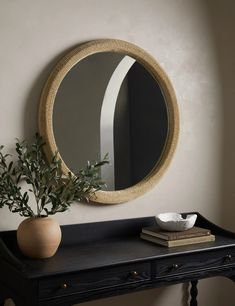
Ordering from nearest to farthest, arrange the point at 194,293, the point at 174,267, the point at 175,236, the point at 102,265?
the point at 102,265, the point at 174,267, the point at 175,236, the point at 194,293

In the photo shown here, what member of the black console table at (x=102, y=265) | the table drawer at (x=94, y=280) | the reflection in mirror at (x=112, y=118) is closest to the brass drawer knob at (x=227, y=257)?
the black console table at (x=102, y=265)

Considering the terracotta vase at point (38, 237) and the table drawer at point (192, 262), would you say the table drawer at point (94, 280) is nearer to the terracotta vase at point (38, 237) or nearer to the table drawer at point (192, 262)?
the table drawer at point (192, 262)

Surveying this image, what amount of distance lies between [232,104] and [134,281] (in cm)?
143

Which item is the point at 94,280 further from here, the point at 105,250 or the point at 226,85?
the point at 226,85

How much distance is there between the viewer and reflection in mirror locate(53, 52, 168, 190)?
245 centimetres

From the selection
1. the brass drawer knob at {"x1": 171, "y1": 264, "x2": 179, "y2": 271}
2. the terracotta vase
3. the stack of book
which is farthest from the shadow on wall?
the terracotta vase

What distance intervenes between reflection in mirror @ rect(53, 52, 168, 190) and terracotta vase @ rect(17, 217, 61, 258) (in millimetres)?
399

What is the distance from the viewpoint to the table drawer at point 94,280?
1.93m

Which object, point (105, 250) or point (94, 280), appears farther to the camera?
point (105, 250)

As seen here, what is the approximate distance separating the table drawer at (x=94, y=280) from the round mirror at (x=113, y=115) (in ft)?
1.60

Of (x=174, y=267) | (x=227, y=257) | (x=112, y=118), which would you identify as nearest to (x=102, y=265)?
(x=174, y=267)

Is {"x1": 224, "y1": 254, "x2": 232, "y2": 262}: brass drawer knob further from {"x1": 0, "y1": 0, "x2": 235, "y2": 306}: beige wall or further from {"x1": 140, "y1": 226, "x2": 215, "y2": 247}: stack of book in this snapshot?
{"x1": 0, "y1": 0, "x2": 235, "y2": 306}: beige wall

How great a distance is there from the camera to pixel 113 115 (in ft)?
8.48

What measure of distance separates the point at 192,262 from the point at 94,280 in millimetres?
546
